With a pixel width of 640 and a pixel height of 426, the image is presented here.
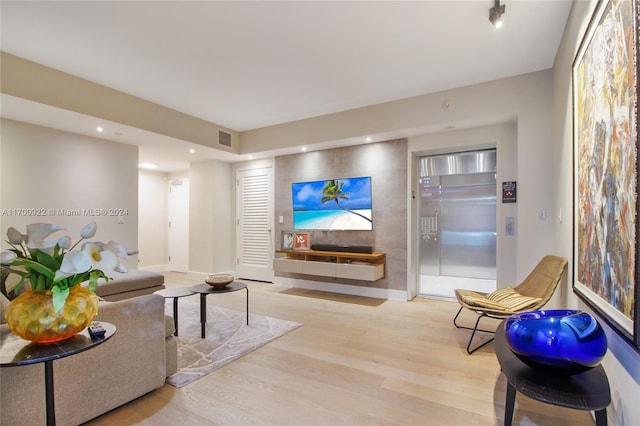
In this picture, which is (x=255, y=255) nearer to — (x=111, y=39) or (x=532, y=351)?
(x=111, y=39)

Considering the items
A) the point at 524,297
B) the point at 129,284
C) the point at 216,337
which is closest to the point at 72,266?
the point at 216,337

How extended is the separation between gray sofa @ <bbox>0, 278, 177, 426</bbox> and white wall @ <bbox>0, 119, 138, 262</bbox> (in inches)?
107

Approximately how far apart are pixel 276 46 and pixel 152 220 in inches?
217

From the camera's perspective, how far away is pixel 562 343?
132 centimetres

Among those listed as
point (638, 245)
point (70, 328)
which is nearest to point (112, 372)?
point (70, 328)

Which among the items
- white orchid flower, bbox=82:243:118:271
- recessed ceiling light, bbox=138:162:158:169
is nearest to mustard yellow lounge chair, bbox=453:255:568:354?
white orchid flower, bbox=82:243:118:271

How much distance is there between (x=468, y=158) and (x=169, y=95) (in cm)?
407

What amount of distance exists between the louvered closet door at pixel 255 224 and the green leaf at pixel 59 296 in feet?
14.8

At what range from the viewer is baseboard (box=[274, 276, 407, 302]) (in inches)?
176

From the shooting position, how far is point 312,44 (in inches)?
110

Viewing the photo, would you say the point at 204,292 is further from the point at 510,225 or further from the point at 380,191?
the point at 510,225

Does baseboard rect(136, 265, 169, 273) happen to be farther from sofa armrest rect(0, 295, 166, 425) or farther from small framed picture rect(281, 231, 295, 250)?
sofa armrest rect(0, 295, 166, 425)

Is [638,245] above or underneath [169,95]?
underneath

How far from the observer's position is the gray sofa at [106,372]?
1.53 m
